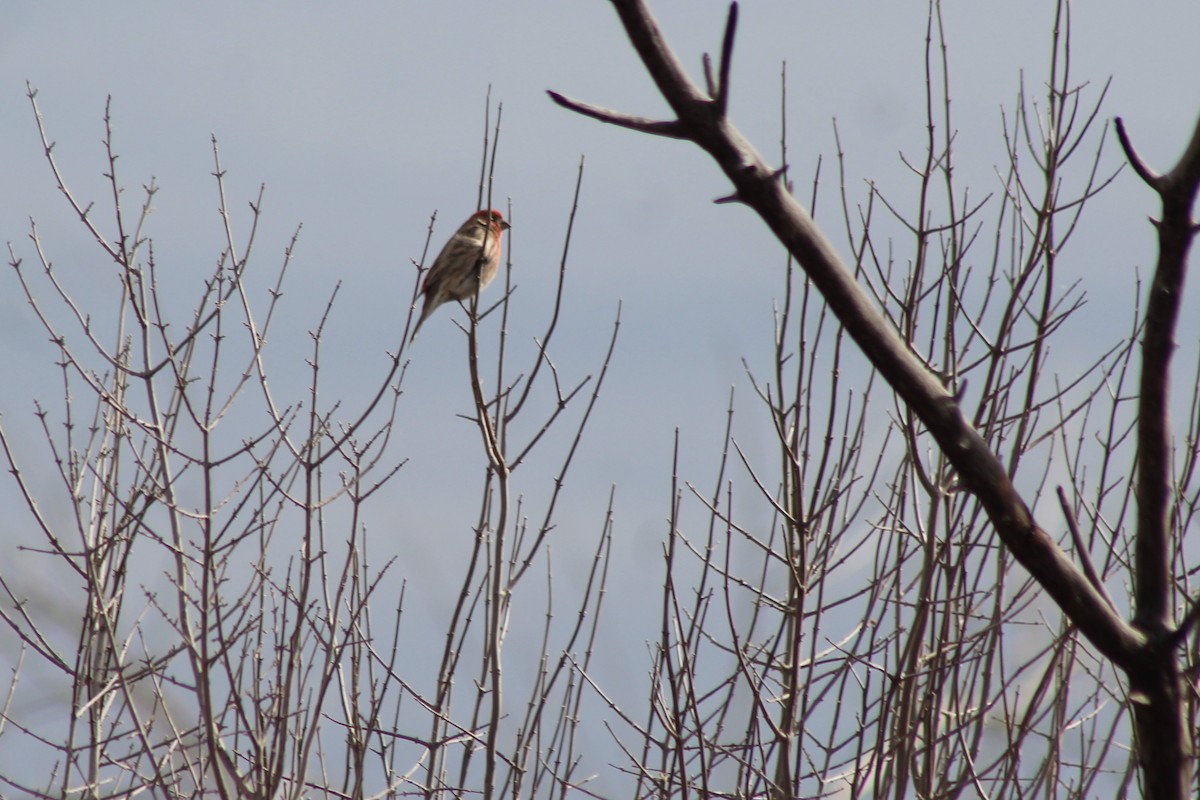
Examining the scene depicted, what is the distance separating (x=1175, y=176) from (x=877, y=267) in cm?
352

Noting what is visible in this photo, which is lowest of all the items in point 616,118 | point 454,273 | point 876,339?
point 876,339

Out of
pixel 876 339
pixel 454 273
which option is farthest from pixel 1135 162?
pixel 454 273

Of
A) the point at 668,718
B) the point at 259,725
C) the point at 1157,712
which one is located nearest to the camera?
the point at 1157,712

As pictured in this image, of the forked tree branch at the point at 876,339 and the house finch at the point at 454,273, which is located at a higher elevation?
Answer: the house finch at the point at 454,273

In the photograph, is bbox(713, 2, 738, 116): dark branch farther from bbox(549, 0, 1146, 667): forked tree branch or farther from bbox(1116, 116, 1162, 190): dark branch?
bbox(1116, 116, 1162, 190): dark branch

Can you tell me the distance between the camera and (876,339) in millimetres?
1479

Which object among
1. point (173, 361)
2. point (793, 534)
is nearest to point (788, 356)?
point (793, 534)

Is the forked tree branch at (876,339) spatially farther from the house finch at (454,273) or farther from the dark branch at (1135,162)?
the house finch at (454,273)

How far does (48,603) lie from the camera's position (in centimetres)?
571

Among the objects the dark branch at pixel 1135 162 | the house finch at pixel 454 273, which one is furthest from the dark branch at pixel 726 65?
the house finch at pixel 454 273

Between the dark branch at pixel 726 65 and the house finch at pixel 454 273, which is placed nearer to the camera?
the dark branch at pixel 726 65

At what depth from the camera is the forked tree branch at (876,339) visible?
1474 mm

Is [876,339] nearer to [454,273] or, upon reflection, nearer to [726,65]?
[726,65]

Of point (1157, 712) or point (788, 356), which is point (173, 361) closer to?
point (788, 356)
